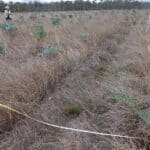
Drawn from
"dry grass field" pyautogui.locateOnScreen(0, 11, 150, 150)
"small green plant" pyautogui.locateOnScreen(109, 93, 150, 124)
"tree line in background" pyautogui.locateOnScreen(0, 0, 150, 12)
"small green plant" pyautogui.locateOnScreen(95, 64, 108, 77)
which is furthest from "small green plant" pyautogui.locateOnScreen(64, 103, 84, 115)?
"tree line in background" pyautogui.locateOnScreen(0, 0, 150, 12)

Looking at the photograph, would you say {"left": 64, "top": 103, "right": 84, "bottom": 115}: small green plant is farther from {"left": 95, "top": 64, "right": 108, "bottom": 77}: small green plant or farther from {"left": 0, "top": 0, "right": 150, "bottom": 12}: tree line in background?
{"left": 0, "top": 0, "right": 150, "bottom": 12}: tree line in background

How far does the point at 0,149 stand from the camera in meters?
3.94

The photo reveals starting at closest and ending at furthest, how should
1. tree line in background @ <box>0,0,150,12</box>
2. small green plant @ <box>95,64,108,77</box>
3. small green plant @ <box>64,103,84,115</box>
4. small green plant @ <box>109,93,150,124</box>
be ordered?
small green plant @ <box>109,93,150,124</box>
small green plant @ <box>64,103,84,115</box>
small green plant @ <box>95,64,108,77</box>
tree line in background @ <box>0,0,150,12</box>

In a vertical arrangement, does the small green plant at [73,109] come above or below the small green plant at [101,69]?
below

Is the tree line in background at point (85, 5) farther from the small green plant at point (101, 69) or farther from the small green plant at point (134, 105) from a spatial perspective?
the small green plant at point (134, 105)

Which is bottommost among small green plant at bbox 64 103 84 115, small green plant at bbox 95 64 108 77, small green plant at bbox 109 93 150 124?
small green plant at bbox 64 103 84 115

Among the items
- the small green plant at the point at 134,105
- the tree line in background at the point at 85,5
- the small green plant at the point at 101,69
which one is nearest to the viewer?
the small green plant at the point at 134,105

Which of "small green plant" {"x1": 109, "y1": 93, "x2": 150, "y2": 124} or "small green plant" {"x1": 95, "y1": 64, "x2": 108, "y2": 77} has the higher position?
"small green plant" {"x1": 109, "y1": 93, "x2": 150, "y2": 124}

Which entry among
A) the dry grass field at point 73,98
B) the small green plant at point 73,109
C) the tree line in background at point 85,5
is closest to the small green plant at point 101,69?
the dry grass field at point 73,98

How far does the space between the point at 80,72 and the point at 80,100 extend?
1555 millimetres

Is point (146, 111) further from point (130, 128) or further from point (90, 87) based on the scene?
point (90, 87)

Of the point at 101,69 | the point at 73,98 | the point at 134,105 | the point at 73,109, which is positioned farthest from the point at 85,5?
the point at 134,105

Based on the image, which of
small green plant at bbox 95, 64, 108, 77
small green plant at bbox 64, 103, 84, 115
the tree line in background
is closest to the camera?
small green plant at bbox 64, 103, 84, 115

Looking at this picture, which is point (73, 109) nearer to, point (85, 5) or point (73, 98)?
point (73, 98)
